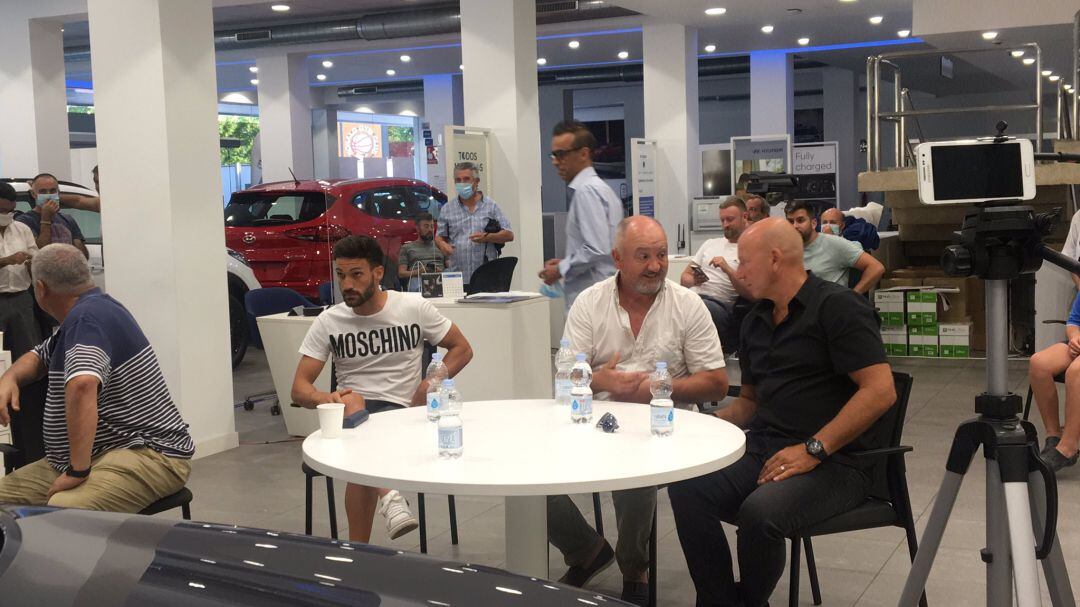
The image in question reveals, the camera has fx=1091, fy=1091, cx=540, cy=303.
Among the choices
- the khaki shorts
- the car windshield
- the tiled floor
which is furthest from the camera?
the car windshield

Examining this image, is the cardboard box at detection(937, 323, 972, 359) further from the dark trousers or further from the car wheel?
the dark trousers

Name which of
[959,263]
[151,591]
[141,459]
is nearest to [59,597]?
[151,591]

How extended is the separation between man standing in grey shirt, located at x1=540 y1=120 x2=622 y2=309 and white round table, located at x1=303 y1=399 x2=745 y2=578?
1.78 metres

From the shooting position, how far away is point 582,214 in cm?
504

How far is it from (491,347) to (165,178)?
75.4 inches

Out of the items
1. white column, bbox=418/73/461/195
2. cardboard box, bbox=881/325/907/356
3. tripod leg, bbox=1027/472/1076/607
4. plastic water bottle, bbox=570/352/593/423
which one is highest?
white column, bbox=418/73/461/195

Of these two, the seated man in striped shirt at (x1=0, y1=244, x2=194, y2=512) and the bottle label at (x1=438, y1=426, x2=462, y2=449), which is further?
the seated man in striped shirt at (x1=0, y1=244, x2=194, y2=512)

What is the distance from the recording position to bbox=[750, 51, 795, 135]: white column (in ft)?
53.5

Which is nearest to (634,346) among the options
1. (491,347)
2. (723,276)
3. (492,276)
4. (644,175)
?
(491,347)

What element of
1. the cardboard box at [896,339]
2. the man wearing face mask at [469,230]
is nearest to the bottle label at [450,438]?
the man wearing face mask at [469,230]

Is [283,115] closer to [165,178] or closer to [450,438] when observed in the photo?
[165,178]

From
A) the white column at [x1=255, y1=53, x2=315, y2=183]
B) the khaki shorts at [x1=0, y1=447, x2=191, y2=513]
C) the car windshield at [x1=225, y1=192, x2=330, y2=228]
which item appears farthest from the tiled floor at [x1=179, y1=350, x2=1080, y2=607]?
the white column at [x1=255, y1=53, x2=315, y2=183]

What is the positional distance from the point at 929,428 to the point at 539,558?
3656 mm

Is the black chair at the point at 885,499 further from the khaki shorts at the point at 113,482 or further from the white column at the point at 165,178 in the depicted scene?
the white column at the point at 165,178
